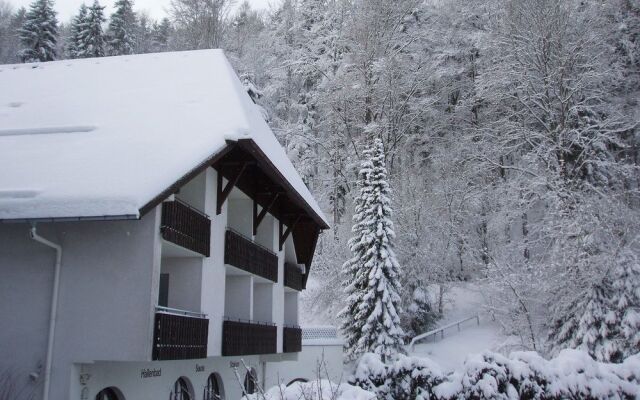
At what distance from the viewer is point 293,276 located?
2184cm

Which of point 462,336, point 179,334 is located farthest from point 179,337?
point 462,336

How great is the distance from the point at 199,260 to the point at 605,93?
21.4 m

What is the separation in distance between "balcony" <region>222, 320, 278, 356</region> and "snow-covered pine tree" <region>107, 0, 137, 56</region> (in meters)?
33.7

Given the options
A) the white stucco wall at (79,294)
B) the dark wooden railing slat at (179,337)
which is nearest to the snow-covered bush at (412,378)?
the dark wooden railing slat at (179,337)

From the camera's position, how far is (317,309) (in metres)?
31.3

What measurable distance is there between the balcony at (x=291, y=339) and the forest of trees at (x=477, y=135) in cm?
793

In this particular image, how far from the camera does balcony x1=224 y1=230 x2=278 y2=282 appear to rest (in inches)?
605

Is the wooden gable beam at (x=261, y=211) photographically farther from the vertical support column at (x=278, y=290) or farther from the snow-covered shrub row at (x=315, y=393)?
the snow-covered shrub row at (x=315, y=393)

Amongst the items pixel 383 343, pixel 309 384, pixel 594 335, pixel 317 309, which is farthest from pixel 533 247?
pixel 309 384

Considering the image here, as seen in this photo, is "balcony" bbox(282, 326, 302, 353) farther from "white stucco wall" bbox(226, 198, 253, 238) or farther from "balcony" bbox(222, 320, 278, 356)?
"white stucco wall" bbox(226, 198, 253, 238)

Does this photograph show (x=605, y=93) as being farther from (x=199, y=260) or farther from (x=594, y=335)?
(x=199, y=260)

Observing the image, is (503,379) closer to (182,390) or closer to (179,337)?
(179,337)

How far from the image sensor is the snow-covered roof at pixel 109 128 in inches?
423

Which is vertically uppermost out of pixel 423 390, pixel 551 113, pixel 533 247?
pixel 551 113
